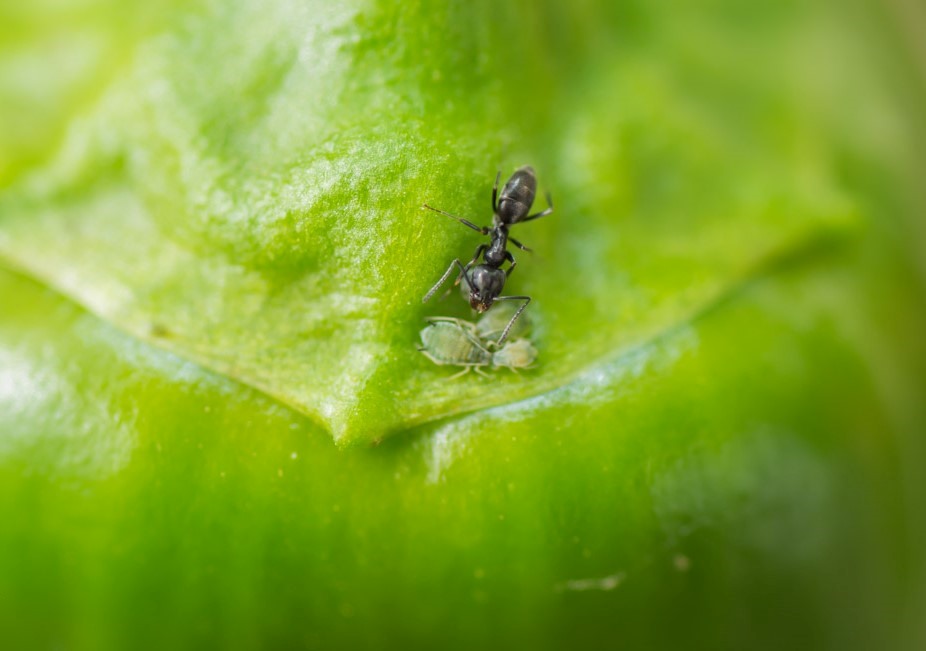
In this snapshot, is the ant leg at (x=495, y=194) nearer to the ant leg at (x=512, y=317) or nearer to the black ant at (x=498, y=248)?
the black ant at (x=498, y=248)

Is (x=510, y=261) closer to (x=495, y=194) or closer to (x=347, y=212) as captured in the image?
(x=495, y=194)

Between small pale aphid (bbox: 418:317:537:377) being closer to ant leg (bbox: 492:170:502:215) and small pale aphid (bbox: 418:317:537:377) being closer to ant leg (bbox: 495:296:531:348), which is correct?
ant leg (bbox: 495:296:531:348)

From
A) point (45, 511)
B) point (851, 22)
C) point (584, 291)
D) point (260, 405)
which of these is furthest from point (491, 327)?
point (851, 22)

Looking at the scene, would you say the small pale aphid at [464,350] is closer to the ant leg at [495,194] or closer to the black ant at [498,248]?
the black ant at [498,248]

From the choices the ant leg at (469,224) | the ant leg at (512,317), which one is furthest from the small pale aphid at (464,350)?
the ant leg at (469,224)

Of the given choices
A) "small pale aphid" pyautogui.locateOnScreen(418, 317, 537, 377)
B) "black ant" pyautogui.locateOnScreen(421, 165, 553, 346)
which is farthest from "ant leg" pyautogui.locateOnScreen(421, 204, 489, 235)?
"small pale aphid" pyautogui.locateOnScreen(418, 317, 537, 377)

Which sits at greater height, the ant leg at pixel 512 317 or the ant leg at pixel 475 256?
the ant leg at pixel 475 256
